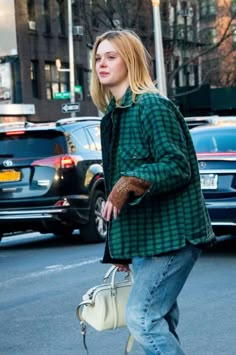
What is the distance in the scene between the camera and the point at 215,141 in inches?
370

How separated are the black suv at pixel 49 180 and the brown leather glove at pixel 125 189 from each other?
6.99m

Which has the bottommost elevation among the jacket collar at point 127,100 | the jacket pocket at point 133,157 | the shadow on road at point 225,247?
the shadow on road at point 225,247

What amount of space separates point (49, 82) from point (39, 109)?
182cm

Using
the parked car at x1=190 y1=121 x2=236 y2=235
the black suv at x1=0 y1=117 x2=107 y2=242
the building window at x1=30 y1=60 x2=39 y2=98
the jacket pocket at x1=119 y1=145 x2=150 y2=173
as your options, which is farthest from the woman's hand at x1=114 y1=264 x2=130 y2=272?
the building window at x1=30 y1=60 x2=39 y2=98

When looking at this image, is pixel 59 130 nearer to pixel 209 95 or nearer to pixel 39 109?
pixel 39 109

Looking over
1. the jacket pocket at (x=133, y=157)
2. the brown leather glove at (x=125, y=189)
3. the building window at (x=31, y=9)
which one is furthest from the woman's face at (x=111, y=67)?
the building window at (x=31, y=9)

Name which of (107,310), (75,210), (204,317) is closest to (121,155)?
(107,310)

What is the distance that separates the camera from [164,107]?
125 inches

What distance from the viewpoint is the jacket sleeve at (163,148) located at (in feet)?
9.93

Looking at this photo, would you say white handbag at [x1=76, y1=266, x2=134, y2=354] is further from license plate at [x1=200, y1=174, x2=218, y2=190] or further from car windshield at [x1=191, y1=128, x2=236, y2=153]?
car windshield at [x1=191, y1=128, x2=236, y2=153]

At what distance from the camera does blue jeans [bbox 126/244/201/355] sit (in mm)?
3193

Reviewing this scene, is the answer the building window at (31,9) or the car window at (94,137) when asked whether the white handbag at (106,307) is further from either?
the building window at (31,9)

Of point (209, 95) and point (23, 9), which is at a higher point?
point (23, 9)

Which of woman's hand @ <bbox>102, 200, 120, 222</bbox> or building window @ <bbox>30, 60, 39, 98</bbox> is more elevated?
woman's hand @ <bbox>102, 200, 120, 222</bbox>
